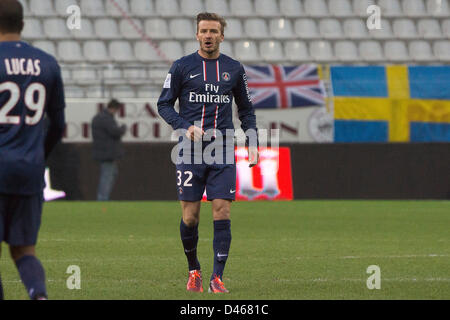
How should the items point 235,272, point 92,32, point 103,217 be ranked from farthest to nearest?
1. point 92,32
2. point 103,217
3. point 235,272

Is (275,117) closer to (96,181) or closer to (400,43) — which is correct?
(96,181)

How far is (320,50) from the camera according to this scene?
23766mm

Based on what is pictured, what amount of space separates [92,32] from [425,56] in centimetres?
789

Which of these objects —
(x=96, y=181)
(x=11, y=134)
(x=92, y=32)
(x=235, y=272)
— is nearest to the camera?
(x=11, y=134)

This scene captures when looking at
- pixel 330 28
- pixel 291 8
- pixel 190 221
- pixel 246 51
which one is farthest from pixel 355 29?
pixel 190 221

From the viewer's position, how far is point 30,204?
5.40 m

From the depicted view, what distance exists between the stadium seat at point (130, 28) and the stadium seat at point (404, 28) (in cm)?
622

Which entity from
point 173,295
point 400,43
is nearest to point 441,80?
point 400,43

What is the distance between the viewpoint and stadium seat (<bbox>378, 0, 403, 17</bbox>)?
24703mm

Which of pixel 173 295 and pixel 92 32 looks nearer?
pixel 173 295

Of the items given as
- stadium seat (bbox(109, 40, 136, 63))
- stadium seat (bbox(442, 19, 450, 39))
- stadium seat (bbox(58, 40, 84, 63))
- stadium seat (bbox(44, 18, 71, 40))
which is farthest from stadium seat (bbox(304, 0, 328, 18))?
stadium seat (bbox(44, 18, 71, 40))

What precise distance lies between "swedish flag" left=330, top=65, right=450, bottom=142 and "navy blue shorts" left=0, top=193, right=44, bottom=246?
46.9 ft

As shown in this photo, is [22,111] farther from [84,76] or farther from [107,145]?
[84,76]

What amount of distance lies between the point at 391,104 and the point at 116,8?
7650 mm
